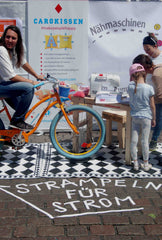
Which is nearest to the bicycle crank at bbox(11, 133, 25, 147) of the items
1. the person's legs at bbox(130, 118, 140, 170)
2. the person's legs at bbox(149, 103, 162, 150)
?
the person's legs at bbox(130, 118, 140, 170)

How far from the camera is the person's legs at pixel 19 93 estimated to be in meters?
5.08

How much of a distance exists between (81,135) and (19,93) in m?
1.44

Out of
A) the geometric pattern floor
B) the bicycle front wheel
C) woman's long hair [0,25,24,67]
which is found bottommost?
the geometric pattern floor

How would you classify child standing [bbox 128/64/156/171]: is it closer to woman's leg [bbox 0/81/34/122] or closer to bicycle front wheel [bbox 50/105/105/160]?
bicycle front wheel [bbox 50/105/105/160]

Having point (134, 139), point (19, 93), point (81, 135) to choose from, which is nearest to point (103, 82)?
point (134, 139)

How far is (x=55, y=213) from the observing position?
395cm

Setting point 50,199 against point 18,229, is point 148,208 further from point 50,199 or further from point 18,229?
point 18,229

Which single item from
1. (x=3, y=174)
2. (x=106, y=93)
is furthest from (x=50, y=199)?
(x=106, y=93)

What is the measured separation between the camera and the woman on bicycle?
4.97 meters

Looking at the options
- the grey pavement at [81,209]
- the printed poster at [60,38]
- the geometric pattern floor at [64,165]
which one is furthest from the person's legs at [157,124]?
the printed poster at [60,38]

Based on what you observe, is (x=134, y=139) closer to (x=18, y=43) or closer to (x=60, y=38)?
(x=18, y=43)

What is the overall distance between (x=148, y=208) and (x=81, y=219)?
0.79 meters

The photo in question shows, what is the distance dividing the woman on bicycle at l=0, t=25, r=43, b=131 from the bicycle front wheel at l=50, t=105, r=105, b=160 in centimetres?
48

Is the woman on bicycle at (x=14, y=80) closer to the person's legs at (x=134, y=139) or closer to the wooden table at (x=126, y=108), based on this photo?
the wooden table at (x=126, y=108)
